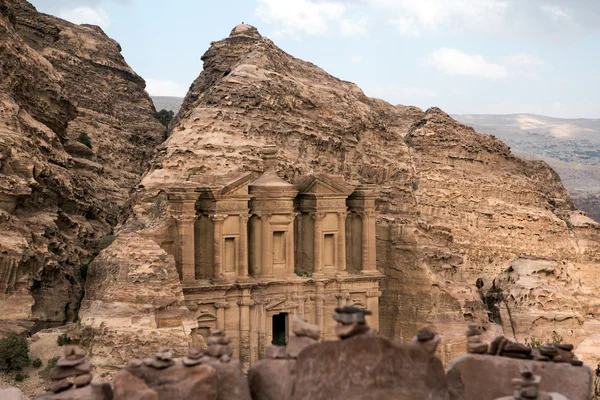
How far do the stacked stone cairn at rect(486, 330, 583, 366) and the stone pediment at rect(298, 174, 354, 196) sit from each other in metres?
29.0

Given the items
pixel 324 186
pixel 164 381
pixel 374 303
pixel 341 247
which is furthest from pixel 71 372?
pixel 374 303

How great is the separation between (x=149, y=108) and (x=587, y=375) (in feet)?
233

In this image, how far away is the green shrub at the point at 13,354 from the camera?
2730cm

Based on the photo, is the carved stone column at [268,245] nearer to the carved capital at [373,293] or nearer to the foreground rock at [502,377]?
the carved capital at [373,293]

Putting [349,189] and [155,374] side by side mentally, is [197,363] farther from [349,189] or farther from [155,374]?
[349,189]

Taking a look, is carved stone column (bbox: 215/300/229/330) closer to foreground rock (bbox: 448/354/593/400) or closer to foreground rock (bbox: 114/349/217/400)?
foreground rock (bbox: 448/354/593/400)

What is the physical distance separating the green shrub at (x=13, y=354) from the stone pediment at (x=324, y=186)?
50.8 feet

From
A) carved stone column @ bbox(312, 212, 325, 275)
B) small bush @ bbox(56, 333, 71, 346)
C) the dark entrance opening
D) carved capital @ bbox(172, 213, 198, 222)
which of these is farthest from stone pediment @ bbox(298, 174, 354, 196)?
small bush @ bbox(56, 333, 71, 346)

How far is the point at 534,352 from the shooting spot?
10203 mm

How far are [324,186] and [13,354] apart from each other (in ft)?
54.1

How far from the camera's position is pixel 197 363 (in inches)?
354

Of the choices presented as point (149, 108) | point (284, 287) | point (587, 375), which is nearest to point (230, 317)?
point (284, 287)

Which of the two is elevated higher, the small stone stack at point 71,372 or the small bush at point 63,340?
the small stone stack at point 71,372

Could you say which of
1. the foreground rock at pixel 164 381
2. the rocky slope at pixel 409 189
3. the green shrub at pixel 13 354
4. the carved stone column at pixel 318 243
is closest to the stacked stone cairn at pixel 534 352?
the foreground rock at pixel 164 381
